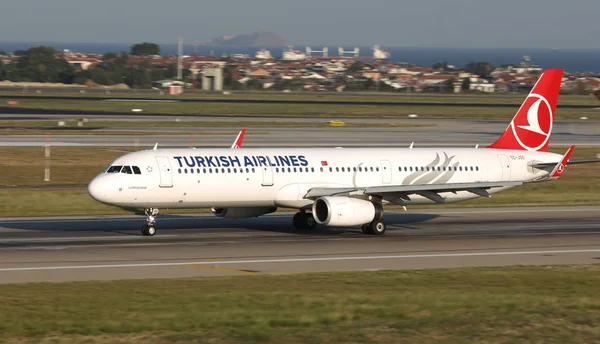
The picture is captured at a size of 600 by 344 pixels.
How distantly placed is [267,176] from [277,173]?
48cm

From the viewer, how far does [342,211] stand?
3769 cm

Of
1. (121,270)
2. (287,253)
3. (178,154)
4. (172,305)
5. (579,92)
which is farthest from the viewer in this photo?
(579,92)

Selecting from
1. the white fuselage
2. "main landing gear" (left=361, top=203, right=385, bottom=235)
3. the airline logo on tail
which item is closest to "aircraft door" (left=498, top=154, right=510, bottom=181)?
the white fuselage

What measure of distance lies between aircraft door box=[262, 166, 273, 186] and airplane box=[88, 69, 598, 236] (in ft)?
0.13

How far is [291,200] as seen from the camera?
130 ft

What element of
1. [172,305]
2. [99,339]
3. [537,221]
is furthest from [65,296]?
[537,221]

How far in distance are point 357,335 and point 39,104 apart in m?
117

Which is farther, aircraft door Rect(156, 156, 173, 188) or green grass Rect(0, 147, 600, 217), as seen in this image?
green grass Rect(0, 147, 600, 217)

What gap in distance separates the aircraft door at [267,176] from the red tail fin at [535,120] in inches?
500

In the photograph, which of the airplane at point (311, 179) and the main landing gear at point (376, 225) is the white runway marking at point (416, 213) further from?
the main landing gear at point (376, 225)

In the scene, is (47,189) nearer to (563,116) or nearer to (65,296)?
(65,296)

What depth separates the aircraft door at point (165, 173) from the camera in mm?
37375

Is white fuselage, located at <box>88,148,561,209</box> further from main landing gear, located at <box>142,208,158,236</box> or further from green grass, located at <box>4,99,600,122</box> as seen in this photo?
green grass, located at <box>4,99,600,122</box>

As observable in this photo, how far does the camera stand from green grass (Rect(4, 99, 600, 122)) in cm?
12394
